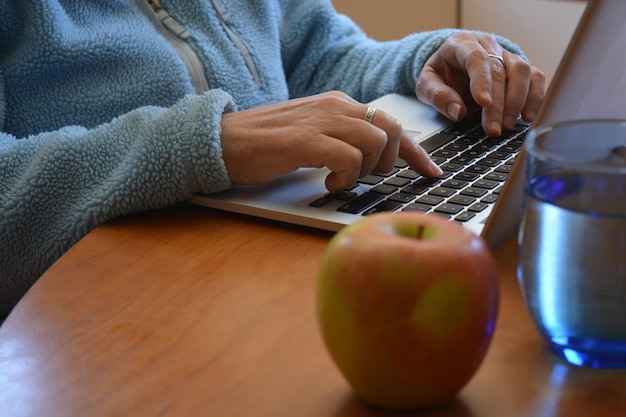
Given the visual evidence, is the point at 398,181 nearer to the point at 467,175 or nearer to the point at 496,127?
the point at 467,175

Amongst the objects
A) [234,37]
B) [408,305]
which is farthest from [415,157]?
[234,37]

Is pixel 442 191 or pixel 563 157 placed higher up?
pixel 563 157

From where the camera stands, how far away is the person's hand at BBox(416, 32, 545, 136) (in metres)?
0.95

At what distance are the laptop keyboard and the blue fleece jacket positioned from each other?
0.45 ft

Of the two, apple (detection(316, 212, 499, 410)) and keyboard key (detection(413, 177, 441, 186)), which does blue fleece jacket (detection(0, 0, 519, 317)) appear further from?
apple (detection(316, 212, 499, 410))

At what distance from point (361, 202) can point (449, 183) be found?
0.33 feet

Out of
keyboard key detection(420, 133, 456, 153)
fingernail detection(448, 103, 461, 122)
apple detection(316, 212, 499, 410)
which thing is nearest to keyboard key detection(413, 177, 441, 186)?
keyboard key detection(420, 133, 456, 153)

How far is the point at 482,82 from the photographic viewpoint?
97 cm

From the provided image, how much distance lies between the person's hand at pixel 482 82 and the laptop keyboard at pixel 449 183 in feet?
0.12

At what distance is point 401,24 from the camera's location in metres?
2.39

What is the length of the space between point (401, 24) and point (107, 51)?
1513mm

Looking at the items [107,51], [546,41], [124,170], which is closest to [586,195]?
[124,170]

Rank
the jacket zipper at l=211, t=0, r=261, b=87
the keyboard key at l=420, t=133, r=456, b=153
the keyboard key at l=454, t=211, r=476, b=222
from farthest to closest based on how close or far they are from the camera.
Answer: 1. the jacket zipper at l=211, t=0, r=261, b=87
2. the keyboard key at l=420, t=133, r=456, b=153
3. the keyboard key at l=454, t=211, r=476, b=222

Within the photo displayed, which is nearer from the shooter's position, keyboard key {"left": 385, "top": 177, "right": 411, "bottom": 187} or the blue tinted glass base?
the blue tinted glass base
